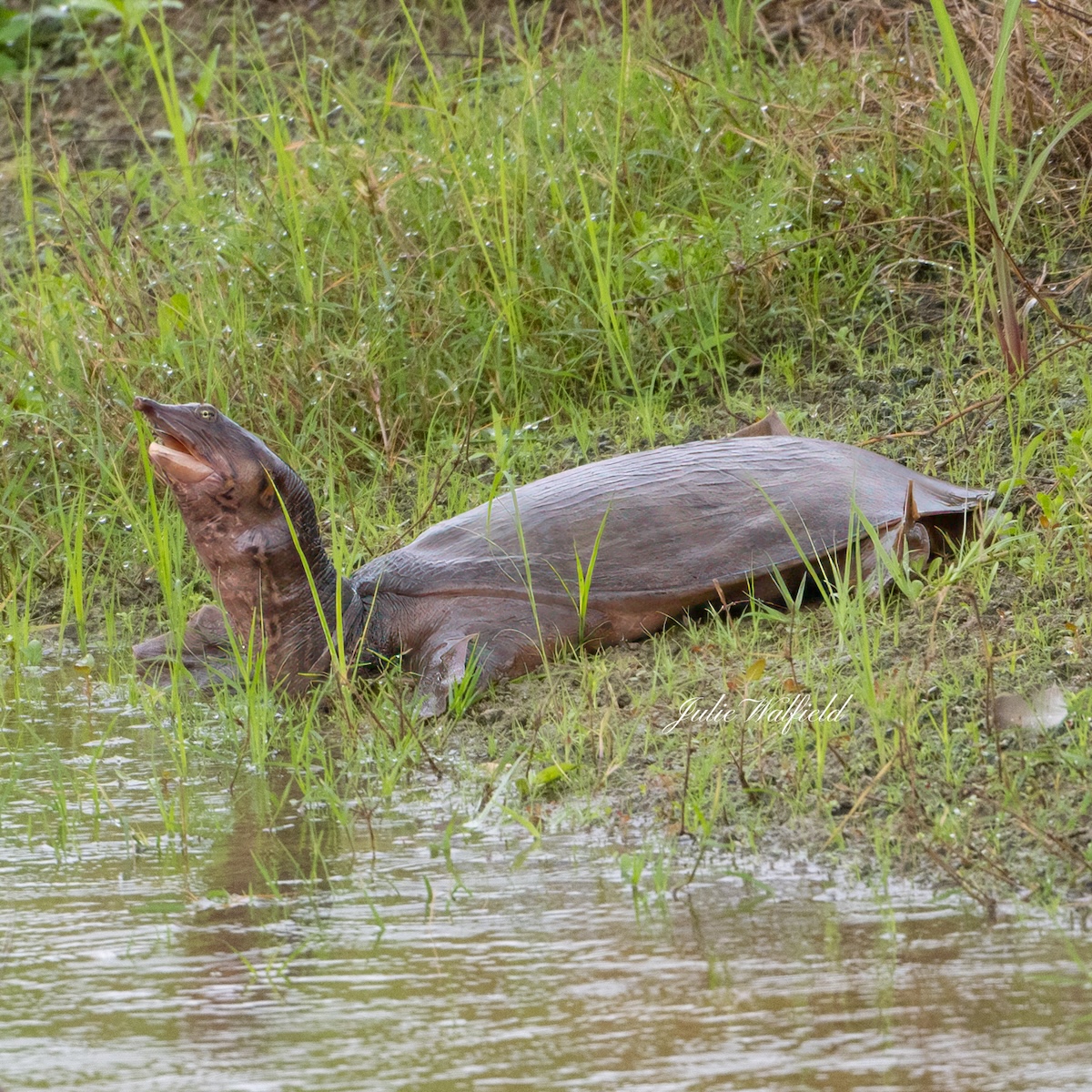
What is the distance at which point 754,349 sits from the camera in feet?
17.7

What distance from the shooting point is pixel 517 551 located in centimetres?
394

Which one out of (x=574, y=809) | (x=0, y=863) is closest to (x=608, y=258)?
(x=574, y=809)

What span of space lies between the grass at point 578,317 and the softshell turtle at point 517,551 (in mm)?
118

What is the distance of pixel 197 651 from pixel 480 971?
2.21 metres

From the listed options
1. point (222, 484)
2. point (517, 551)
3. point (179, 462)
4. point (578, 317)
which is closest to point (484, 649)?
point (517, 551)

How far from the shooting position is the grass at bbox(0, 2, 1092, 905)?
12.8ft

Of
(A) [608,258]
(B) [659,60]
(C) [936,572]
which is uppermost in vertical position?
(B) [659,60]

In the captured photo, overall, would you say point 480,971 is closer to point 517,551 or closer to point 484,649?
point 484,649

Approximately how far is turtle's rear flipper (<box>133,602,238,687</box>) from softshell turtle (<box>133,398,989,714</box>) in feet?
0.13

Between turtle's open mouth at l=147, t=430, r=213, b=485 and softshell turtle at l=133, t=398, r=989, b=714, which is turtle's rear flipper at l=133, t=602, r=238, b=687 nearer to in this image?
softshell turtle at l=133, t=398, r=989, b=714

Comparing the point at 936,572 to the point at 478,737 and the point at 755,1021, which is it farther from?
the point at 755,1021

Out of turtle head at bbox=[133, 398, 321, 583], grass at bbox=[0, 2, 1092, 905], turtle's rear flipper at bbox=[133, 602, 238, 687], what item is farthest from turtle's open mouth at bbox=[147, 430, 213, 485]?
turtle's rear flipper at bbox=[133, 602, 238, 687]

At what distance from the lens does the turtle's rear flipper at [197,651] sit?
408 cm

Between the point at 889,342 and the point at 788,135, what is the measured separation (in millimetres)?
923
